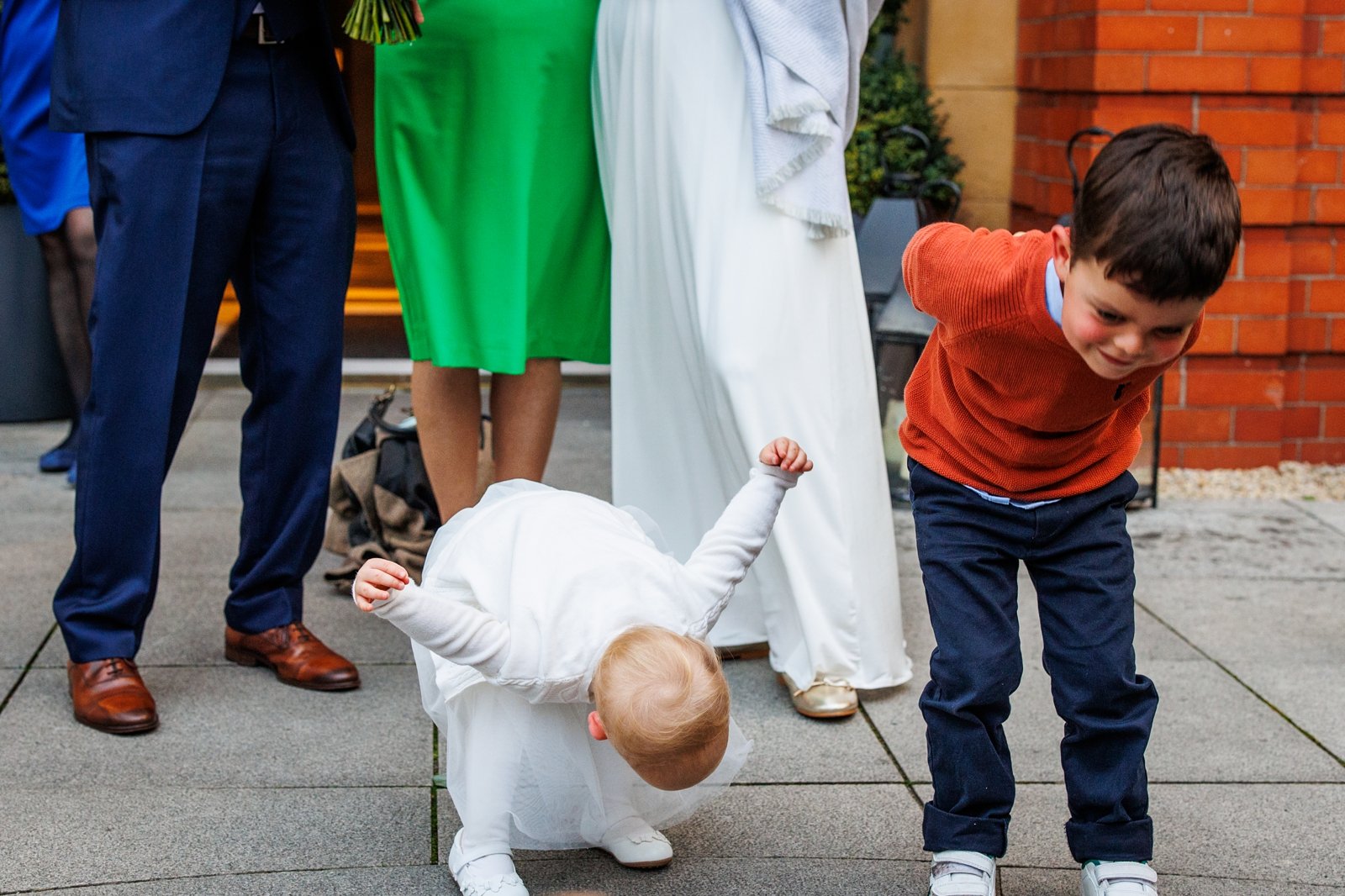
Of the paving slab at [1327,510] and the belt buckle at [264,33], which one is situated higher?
the belt buckle at [264,33]

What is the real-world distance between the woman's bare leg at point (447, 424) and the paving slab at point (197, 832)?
95 centimetres

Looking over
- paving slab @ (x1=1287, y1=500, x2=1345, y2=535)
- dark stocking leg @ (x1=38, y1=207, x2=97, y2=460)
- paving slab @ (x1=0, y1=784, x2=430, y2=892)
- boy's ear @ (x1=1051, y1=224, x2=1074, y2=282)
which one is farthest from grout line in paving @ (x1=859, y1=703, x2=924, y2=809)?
dark stocking leg @ (x1=38, y1=207, x2=97, y2=460)

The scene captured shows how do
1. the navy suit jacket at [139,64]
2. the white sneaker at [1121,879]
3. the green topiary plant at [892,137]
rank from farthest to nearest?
1. the green topiary plant at [892,137]
2. the navy suit jacket at [139,64]
3. the white sneaker at [1121,879]

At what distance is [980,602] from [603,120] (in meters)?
1.55

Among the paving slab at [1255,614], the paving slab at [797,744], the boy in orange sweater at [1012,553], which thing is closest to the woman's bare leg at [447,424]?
the paving slab at [797,744]

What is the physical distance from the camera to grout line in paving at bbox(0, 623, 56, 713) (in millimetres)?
3104

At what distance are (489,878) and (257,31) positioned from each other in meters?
1.77

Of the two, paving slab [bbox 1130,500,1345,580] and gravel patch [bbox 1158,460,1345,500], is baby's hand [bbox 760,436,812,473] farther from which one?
gravel patch [bbox 1158,460,1345,500]

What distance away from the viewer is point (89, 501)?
299 cm

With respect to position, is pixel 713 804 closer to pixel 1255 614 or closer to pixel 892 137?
pixel 1255 614

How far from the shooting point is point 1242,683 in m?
3.33

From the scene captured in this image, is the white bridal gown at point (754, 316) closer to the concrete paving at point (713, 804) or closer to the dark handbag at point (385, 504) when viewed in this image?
the concrete paving at point (713, 804)

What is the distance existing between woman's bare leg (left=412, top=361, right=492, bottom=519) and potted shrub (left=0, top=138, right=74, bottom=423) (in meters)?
2.89

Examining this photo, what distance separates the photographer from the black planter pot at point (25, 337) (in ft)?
18.8
